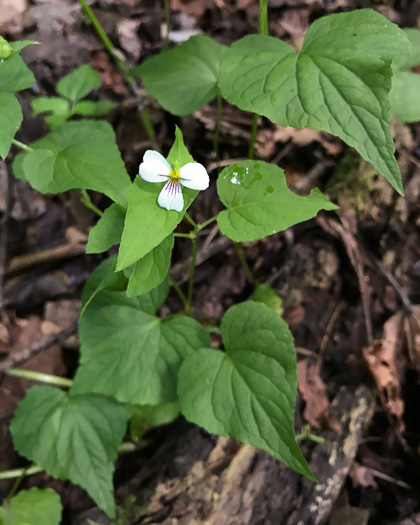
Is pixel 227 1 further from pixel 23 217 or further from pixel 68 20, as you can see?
pixel 23 217

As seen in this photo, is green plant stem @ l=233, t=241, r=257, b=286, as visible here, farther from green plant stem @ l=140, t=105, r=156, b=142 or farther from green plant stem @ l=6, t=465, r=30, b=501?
green plant stem @ l=6, t=465, r=30, b=501

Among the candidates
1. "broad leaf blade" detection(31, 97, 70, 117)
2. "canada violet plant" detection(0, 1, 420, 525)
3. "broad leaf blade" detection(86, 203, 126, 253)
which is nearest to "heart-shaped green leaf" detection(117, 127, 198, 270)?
"canada violet plant" detection(0, 1, 420, 525)

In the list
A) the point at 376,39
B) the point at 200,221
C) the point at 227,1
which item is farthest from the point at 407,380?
the point at 227,1

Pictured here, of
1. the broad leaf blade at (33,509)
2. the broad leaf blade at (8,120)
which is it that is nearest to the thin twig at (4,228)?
the broad leaf blade at (33,509)

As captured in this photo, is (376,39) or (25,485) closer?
(376,39)

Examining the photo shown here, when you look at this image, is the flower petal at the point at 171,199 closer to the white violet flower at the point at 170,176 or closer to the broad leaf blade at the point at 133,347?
the white violet flower at the point at 170,176

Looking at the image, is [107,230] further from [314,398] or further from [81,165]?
[314,398]

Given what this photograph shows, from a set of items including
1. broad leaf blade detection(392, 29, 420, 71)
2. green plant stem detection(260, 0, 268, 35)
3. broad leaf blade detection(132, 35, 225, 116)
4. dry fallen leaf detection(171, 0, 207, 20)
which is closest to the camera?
green plant stem detection(260, 0, 268, 35)
